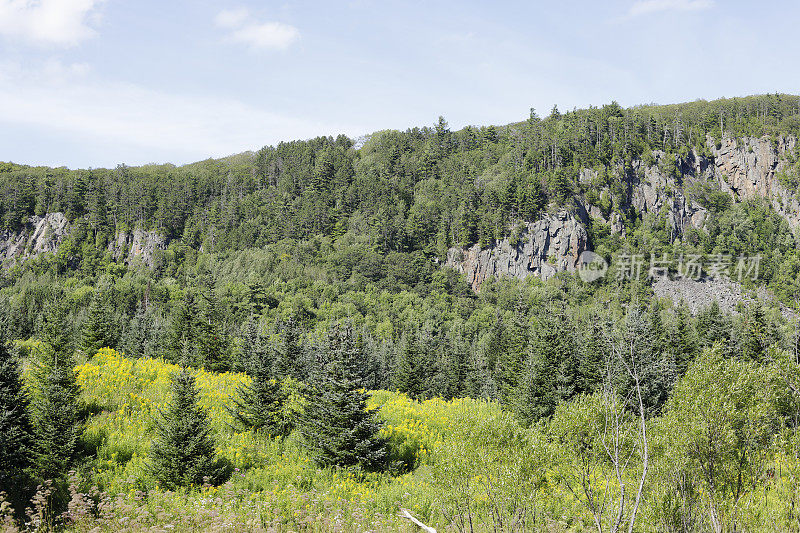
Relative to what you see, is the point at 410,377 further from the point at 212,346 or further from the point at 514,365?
the point at 212,346

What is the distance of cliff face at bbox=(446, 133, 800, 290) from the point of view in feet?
469

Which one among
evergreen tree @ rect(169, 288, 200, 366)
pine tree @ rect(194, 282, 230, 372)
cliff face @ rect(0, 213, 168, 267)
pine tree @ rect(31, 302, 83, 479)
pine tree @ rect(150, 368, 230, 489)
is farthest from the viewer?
cliff face @ rect(0, 213, 168, 267)

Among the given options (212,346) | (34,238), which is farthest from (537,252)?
(34,238)

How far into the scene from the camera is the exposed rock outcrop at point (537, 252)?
142 metres

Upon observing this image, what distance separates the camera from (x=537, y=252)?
142875mm

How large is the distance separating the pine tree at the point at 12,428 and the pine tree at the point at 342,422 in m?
7.31

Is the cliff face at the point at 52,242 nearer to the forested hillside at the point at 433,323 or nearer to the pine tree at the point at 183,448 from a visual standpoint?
the forested hillside at the point at 433,323

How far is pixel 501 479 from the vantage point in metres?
10.7

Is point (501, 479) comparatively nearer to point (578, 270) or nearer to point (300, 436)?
point (300, 436)

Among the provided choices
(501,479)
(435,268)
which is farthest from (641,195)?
(501,479)

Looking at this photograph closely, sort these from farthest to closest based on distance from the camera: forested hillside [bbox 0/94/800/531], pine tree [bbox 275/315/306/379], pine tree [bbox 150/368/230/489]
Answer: pine tree [bbox 275/315/306/379]
forested hillside [bbox 0/94/800/531]
pine tree [bbox 150/368/230/489]

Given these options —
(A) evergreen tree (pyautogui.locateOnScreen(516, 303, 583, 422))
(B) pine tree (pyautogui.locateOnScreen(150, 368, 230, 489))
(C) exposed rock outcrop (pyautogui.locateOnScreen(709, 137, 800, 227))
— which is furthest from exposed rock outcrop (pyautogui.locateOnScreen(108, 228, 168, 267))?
(C) exposed rock outcrop (pyautogui.locateOnScreen(709, 137, 800, 227))

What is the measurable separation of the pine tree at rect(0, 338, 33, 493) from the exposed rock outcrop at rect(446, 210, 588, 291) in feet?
440

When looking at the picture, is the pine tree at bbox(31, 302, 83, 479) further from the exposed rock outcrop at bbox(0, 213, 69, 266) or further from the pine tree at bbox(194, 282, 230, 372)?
the exposed rock outcrop at bbox(0, 213, 69, 266)
